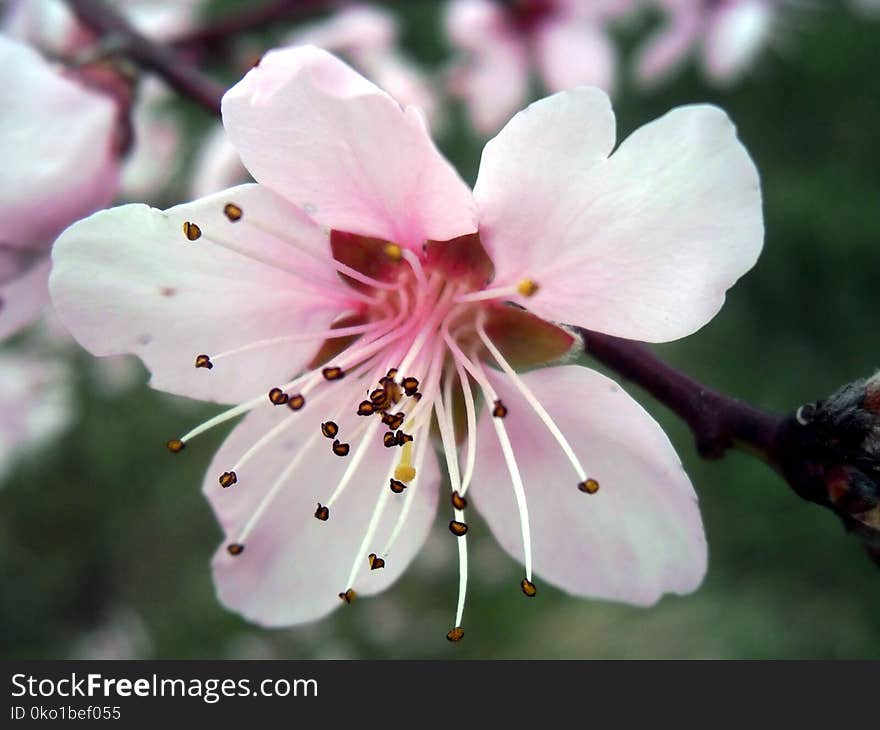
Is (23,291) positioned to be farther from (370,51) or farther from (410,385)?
(370,51)

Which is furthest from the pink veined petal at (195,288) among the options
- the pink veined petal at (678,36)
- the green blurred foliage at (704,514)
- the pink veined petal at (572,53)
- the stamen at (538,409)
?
the green blurred foliage at (704,514)

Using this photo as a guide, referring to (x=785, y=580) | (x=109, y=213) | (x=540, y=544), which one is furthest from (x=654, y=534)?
(x=785, y=580)

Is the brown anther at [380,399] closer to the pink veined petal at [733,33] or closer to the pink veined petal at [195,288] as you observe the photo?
the pink veined petal at [195,288]

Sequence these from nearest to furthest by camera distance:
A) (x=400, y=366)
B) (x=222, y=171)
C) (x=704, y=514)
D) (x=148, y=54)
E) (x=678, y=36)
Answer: (x=400, y=366) < (x=148, y=54) < (x=222, y=171) < (x=678, y=36) < (x=704, y=514)

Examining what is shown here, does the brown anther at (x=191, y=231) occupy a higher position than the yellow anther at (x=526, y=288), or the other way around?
the yellow anther at (x=526, y=288)

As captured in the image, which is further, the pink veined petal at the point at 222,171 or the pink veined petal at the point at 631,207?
the pink veined petal at the point at 222,171

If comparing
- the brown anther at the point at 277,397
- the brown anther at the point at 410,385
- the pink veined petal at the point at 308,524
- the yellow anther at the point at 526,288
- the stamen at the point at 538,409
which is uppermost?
the yellow anther at the point at 526,288

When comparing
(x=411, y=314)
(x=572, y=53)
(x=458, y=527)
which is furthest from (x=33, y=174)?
(x=572, y=53)

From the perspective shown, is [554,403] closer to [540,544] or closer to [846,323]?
[540,544]
